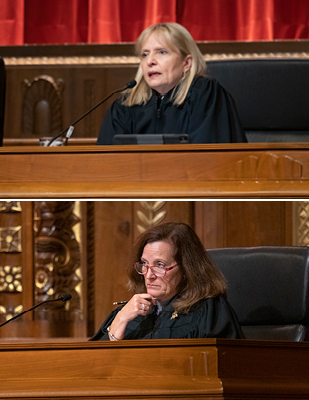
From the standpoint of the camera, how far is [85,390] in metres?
1.01

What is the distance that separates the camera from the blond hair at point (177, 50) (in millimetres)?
2291

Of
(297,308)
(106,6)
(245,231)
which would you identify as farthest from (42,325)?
(106,6)

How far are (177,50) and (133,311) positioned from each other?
1.36 metres

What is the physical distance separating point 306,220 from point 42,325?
0.65m

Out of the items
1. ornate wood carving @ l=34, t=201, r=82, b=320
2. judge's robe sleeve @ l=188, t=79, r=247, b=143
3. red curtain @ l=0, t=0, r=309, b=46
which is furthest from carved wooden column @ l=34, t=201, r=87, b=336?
red curtain @ l=0, t=0, r=309, b=46

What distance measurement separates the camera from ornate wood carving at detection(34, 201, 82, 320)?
4.69 feet

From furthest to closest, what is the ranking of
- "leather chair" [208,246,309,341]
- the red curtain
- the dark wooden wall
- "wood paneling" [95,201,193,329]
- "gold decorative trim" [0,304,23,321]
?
the red curtain
the dark wooden wall
"leather chair" [208,246,309,341]
"gold decorative trim" [0,304,23,321]
"wood paneling" [95,201,193,329]

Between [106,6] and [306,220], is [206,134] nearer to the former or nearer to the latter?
[306,220]

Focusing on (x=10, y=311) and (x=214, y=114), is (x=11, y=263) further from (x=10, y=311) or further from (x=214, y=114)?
(x=214, y=114)

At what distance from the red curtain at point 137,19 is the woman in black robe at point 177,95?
0.84 metres

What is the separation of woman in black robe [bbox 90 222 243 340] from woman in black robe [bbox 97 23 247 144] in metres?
1.02

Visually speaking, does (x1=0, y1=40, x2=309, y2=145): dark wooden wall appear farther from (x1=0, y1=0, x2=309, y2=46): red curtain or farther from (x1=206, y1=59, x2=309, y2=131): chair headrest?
(x1=206, y1=59, x2=309, y2=131): chair headrest

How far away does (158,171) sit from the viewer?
3.48 feet

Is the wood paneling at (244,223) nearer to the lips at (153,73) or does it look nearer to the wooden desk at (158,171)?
the wooden desk at (158,171)
